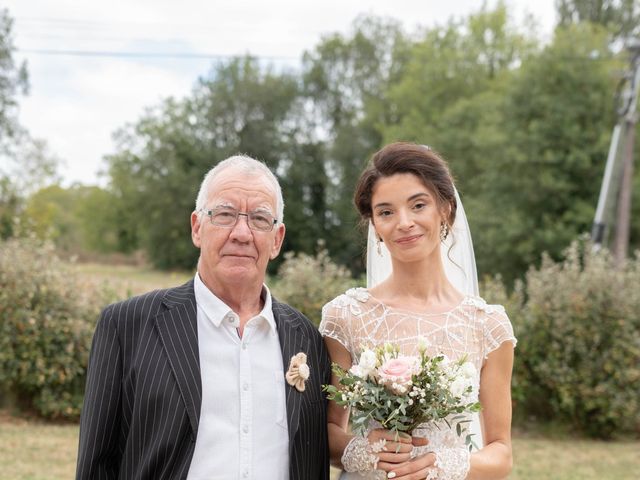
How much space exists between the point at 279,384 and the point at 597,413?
9406mm

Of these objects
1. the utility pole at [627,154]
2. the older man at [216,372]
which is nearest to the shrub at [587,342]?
the utility pole at [627,154]

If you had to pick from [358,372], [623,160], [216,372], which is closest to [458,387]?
[358,372]

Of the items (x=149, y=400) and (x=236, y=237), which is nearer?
(x=149, y=400)

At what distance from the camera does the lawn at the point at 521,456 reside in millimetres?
8719

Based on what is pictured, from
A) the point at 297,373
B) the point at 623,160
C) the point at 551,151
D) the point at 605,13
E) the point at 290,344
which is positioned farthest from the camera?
the point at 605,13

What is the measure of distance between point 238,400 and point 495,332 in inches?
50.6

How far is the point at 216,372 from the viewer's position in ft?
10.1

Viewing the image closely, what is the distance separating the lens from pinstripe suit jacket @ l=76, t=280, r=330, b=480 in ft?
9.68

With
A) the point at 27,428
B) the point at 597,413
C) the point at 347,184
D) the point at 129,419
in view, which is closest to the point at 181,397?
the point at 129,419

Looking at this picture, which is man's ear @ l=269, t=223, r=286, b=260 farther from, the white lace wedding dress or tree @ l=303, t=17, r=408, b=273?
tree @ l=303, t=17, r=408, b=273

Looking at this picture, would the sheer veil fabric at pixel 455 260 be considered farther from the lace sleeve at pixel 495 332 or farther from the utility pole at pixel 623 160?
the utility pole at pixel 623 160

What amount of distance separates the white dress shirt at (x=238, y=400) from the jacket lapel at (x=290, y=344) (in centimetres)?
3

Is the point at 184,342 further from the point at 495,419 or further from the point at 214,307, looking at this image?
the point at 495,419

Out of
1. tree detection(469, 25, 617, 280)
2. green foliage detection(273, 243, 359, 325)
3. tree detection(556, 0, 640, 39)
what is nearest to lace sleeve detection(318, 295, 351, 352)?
green foliage detection(273, 243, 359, 325)
